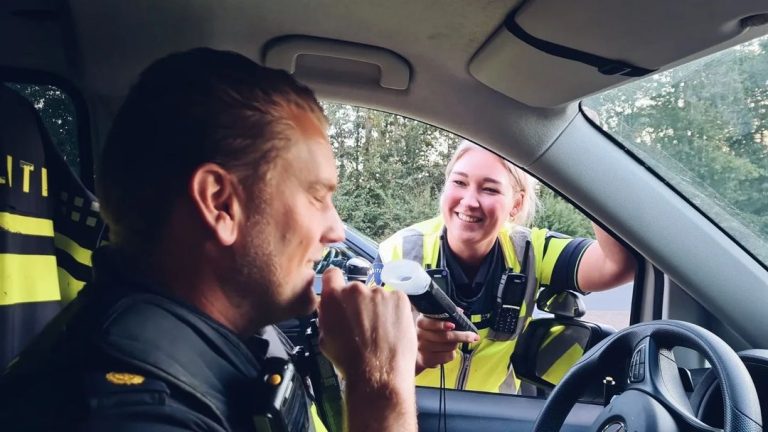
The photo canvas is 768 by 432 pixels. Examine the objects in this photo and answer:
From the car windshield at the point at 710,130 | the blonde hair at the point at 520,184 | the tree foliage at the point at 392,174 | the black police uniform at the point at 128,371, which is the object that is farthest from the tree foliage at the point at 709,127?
the black police uniform at the point at 128,371

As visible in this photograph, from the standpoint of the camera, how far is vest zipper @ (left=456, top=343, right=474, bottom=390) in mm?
2453

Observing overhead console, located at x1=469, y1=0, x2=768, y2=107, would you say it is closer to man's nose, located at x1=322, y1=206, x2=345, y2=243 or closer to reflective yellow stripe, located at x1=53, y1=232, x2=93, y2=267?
man's nose, located at x1=322, y1=206, x2=345, y2=243

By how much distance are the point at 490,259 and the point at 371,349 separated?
1338 millimetres

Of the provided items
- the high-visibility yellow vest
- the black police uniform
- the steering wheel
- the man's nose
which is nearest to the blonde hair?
the high-visibility yellow vest

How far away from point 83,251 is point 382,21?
3.19 feet

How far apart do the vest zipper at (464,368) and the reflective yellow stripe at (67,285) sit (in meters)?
1.25

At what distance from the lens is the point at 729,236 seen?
1.87m

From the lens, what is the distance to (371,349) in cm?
134

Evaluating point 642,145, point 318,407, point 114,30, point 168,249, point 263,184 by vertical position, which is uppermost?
point 114,30

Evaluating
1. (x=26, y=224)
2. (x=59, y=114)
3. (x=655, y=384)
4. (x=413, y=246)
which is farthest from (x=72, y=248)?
(x=655, y=384)

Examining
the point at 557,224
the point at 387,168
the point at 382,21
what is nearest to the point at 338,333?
the point at 382,21

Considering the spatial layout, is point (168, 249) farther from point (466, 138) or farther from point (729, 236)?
point (729, 236)

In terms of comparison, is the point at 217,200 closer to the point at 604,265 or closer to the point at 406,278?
the point at 406,278

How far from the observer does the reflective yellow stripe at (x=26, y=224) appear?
1.56 m
